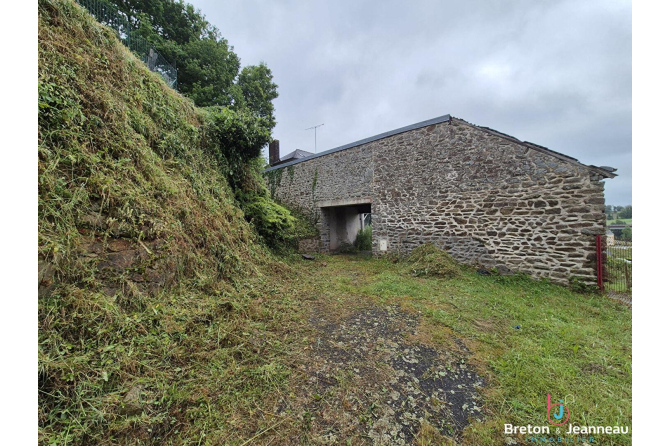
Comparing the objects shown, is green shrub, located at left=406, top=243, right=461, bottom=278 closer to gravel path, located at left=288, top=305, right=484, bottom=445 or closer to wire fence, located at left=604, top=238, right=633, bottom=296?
wire fence, located at left=604, top=238, right=633, bottom=296

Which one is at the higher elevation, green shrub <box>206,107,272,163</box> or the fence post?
green shrub <box>206,107,272,163</box>

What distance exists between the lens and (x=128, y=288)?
7.39 feet

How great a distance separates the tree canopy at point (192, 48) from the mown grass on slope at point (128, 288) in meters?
7.99

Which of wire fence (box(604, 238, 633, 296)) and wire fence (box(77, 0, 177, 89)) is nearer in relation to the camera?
wire fence (box(604, 238, 633, 296))

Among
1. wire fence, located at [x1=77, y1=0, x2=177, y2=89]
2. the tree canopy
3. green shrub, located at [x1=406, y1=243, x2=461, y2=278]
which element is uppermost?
the tree canopy

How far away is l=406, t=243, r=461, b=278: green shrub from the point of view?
5996mm

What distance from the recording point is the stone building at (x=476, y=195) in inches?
201

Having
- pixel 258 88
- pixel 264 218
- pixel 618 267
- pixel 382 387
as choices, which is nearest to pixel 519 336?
pixel 382 387

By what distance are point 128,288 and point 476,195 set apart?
7396mm

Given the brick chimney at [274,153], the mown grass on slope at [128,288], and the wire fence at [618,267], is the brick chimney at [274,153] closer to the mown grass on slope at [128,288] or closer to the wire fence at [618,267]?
the mown grass on slope at [128,288]

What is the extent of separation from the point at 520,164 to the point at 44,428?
26.8 ft

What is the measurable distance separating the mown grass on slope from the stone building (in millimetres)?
5322

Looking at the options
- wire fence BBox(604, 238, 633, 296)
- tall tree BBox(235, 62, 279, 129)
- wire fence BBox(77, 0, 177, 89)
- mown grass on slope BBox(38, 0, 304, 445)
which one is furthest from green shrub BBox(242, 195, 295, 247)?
tall tree BBox(235, 62, 279, 129)

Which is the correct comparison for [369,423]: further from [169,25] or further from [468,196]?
[169,25]
